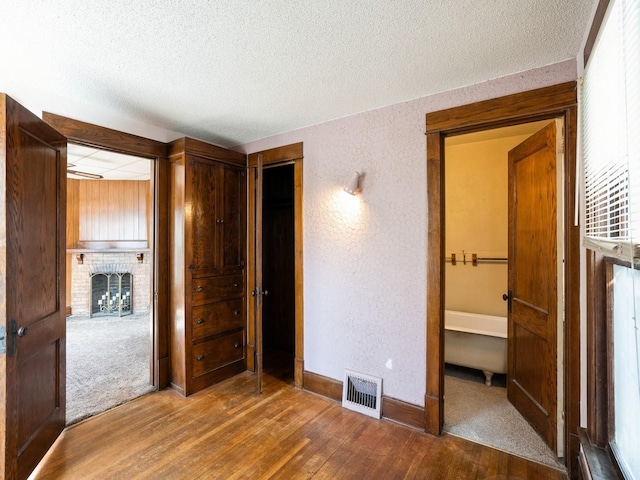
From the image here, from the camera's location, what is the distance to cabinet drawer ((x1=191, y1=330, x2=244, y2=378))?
2920mm

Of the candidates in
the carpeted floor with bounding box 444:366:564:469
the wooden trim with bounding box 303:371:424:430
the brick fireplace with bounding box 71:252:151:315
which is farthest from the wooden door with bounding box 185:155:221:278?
the brick fireplace with bounding box 71:252:151:315

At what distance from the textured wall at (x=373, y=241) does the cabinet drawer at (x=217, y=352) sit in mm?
805

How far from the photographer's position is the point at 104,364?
3510mm

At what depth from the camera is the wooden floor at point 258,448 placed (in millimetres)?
1865

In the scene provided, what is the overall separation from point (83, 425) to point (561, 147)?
12.6 feet

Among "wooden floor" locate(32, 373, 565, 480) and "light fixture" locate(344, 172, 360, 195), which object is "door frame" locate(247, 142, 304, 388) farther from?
"light fixture" locate(344, 172, 360, 195)

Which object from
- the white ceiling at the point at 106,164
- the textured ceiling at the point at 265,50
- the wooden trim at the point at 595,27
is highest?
the white ceiling at the point at 106,164

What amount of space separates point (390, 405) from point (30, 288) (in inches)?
99.6

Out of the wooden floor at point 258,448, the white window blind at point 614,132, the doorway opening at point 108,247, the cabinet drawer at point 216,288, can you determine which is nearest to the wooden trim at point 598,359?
the white window blind at point 614,132

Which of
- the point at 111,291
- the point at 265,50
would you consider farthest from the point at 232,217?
the point at 111,291

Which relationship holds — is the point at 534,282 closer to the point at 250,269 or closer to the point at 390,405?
the point at 390,405

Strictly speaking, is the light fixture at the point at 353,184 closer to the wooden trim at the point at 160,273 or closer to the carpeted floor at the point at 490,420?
the wooden trim at the point at 160,273

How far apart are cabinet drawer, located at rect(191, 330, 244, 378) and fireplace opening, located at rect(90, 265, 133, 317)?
3.78 metres

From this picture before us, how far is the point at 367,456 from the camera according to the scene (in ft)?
6.63
